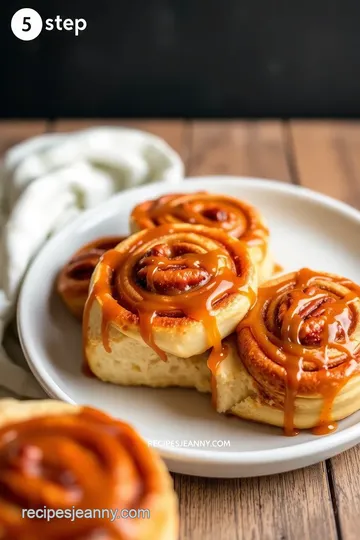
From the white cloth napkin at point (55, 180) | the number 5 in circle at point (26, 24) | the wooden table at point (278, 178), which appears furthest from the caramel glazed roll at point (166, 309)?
the number 5 in circle at point (26, 24)

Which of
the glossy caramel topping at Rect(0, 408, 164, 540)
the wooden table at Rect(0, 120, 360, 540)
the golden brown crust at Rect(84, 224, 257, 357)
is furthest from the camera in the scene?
the golden brown crust at Rect(84, 224, 257, 357)

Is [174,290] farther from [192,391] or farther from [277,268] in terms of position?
[277,268]

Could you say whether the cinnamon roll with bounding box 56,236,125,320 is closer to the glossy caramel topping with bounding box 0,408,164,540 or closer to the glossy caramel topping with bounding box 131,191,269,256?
the glossy caramel topping with bounding box 131,191,269,256

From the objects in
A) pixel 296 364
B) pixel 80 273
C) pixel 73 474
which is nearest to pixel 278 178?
pixel 80 273

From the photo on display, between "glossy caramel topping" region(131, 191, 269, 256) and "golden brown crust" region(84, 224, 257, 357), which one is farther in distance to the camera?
"glossy caramel topping" region(131, 191, 269, 256)

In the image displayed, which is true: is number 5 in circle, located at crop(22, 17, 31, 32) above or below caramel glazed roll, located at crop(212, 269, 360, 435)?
above

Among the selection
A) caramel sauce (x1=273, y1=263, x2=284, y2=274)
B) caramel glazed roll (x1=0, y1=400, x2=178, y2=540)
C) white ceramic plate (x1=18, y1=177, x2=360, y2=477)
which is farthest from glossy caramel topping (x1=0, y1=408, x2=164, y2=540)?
caramel sauce (x1=273, y1=263, x2=284, y2=274)

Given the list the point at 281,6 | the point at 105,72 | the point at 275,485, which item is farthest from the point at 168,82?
the point at 275,485
